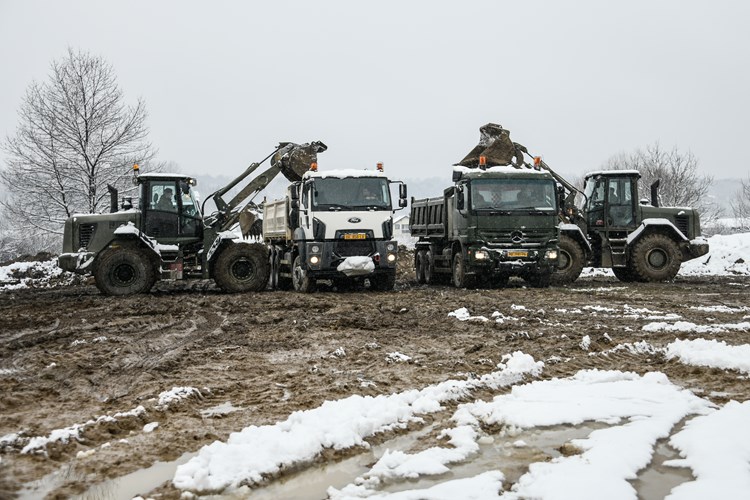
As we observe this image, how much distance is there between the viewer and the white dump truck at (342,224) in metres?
16.8

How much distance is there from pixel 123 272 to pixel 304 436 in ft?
44.2

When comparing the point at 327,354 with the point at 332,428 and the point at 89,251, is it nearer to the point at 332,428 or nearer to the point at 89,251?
the point at 332,428

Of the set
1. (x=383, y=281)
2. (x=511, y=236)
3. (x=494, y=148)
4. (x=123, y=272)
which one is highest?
(x=494, y=148)

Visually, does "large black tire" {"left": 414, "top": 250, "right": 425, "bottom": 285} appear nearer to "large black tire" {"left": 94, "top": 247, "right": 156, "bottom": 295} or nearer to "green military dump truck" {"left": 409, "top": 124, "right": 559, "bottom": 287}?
"green military dump truck" {"left": 409, "top": 124, "right": 559, "bottom": 287}

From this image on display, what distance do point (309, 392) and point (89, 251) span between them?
1245 centimetres

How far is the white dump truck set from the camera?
55.1 feet

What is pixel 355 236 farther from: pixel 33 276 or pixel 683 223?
pixel 33 276

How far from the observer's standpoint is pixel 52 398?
21.3 feet

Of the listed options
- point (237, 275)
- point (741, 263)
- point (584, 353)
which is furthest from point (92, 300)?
point (741, 263)

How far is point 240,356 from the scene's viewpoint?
868 cm

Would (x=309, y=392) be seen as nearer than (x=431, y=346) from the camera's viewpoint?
Yes

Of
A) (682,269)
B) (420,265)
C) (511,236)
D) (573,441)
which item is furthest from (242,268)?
(682,269)

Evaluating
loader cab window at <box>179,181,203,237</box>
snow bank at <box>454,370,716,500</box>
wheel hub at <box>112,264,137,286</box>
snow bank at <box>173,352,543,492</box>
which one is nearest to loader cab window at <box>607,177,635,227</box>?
loader cab window at <box>179,181,203,237</box>

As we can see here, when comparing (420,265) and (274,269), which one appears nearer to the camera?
(274,269)
